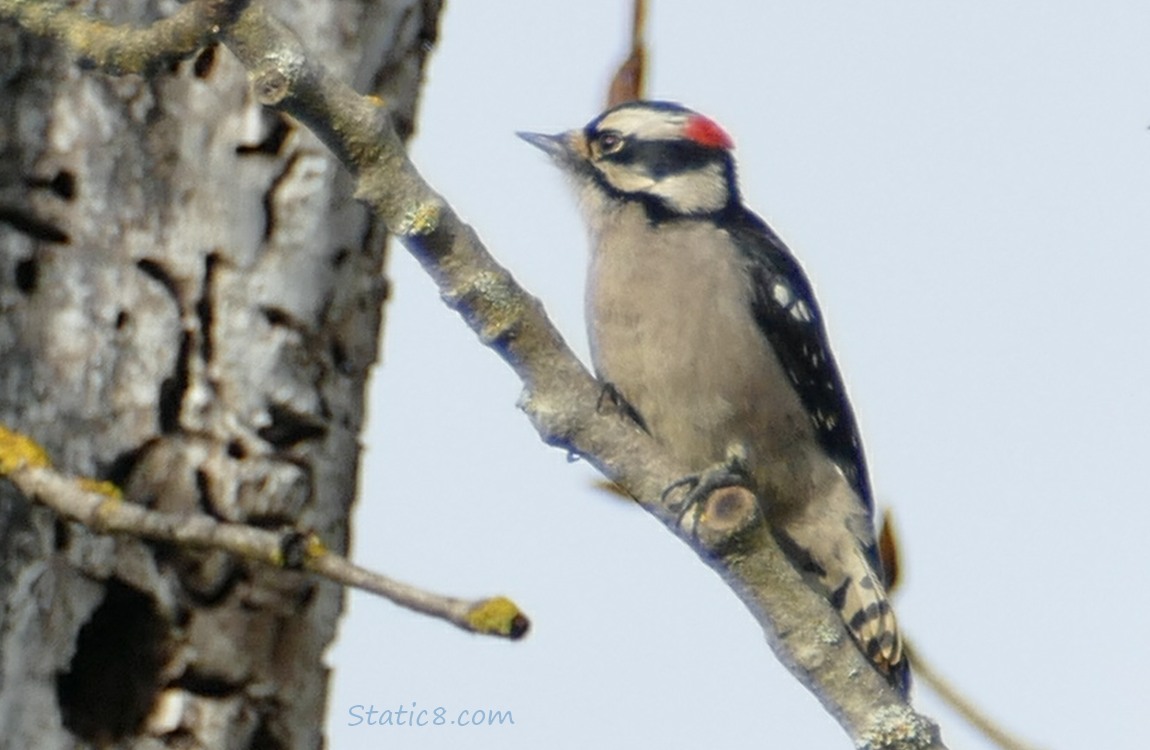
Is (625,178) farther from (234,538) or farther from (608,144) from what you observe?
(234,538)

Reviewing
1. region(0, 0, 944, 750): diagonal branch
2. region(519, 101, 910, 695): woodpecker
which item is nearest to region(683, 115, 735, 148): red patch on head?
region(519, 101, 910, 695): woodpecker

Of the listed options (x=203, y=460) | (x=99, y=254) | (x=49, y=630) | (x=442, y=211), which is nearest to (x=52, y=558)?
(x=49, y=630)

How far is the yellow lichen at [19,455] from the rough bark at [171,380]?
0.39m

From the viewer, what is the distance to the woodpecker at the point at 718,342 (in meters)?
4.91

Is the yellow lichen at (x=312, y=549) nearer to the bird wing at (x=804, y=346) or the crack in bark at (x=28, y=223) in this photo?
the crack in bark at (x=28, y=223)

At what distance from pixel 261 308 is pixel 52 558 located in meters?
0.68

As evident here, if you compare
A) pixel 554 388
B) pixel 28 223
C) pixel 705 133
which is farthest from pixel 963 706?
pixel 705 133

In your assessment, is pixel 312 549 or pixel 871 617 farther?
pixel 871 617

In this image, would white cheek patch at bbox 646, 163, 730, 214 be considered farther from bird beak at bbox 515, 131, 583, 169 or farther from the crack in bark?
the crack in bark

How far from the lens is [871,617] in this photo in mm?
5004

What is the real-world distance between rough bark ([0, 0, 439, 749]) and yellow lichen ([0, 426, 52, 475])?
385mm

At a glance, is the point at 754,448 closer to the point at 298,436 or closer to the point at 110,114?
the point at 298,436

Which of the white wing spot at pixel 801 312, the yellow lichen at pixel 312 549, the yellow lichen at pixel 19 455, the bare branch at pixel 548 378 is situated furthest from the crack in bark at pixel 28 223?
the white wing spot at pixel 801 312

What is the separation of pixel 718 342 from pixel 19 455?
2.62 metres
